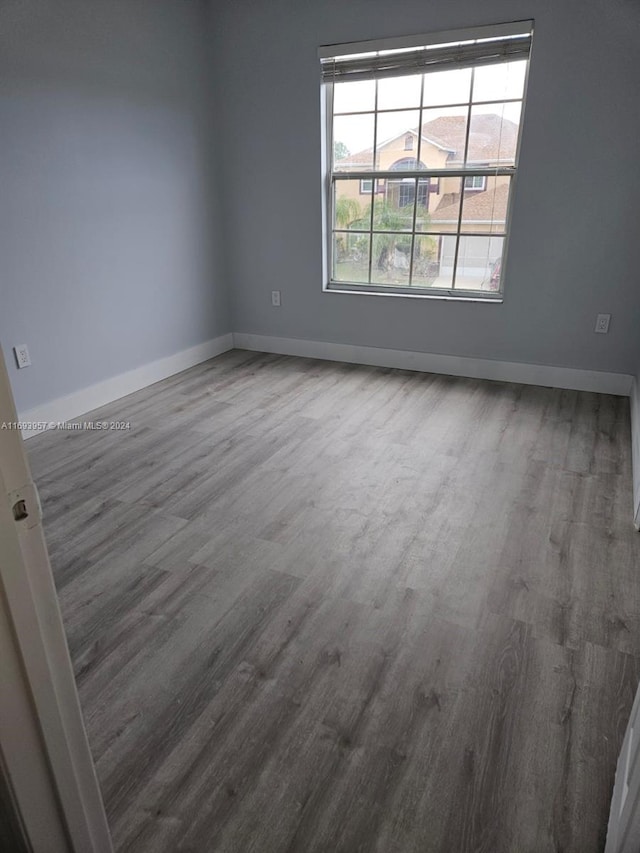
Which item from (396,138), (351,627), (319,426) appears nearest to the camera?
(351,627)

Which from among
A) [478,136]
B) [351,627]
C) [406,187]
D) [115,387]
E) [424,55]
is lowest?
[351,627]

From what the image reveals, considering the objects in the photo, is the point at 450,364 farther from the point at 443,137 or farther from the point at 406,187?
the point at 443,137

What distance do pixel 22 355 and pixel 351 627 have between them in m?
2.29

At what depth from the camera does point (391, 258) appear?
12.6 ft

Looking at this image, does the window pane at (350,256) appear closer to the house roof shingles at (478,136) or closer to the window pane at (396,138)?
the window pane at (396,138)

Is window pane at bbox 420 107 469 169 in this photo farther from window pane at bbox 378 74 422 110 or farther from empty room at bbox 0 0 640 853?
window pane at bbox 378 74 422 110

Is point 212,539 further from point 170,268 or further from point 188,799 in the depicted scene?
point 170,268

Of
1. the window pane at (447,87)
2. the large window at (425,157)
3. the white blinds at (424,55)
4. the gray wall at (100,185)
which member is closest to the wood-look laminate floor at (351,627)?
the gray wall at (100,185)

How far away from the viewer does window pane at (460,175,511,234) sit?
11.1 feet

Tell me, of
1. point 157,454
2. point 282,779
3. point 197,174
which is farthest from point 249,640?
point 197,174

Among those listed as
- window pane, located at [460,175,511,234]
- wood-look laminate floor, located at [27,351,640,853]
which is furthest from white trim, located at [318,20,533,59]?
wood-look laminate floor, located at [27,351,640,853]

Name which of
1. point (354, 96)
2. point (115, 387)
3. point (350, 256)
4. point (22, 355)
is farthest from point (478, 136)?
point (22, 355)

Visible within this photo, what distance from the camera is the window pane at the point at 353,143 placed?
11.9 feet

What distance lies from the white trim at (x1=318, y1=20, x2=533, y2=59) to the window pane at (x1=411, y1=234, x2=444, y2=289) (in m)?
1.09
